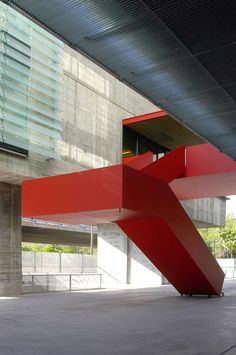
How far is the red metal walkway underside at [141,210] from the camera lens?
1363 centimetres

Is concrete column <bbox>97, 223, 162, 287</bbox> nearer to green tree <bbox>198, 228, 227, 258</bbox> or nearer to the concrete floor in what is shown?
the concrete floor

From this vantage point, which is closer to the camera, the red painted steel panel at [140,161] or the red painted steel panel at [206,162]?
the red painted steel panel at [206,162]

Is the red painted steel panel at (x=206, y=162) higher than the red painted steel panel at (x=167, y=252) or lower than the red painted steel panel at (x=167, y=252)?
higher

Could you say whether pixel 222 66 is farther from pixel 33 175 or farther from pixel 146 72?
pixel 33 175

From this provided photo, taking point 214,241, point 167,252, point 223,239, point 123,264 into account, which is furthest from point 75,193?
point 214,241

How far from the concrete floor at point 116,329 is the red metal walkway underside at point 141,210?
2670 millimetres

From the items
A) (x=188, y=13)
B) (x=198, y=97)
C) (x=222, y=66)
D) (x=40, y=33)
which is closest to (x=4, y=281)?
(x=40, y=33)

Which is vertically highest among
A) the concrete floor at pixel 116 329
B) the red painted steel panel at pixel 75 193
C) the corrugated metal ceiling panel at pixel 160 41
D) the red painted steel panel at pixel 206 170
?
the corrugated metal ceiling panel at pixel 160 41

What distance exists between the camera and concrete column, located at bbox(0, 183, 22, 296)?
19.2 m

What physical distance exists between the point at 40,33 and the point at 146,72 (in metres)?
11.1

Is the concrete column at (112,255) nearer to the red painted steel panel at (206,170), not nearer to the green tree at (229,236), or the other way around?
the red painted steel panel at (206,170)

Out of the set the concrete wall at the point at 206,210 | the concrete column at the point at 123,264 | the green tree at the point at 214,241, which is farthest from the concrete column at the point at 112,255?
the green tree at the point at 214,241

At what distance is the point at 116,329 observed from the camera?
9234 mm

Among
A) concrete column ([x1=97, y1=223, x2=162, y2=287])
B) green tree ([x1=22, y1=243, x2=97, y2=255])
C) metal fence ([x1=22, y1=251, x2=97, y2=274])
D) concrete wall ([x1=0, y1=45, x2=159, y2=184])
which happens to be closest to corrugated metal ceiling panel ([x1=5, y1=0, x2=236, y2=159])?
concrete wall ([x1=0, y1=45, x2=159, y2=184])
